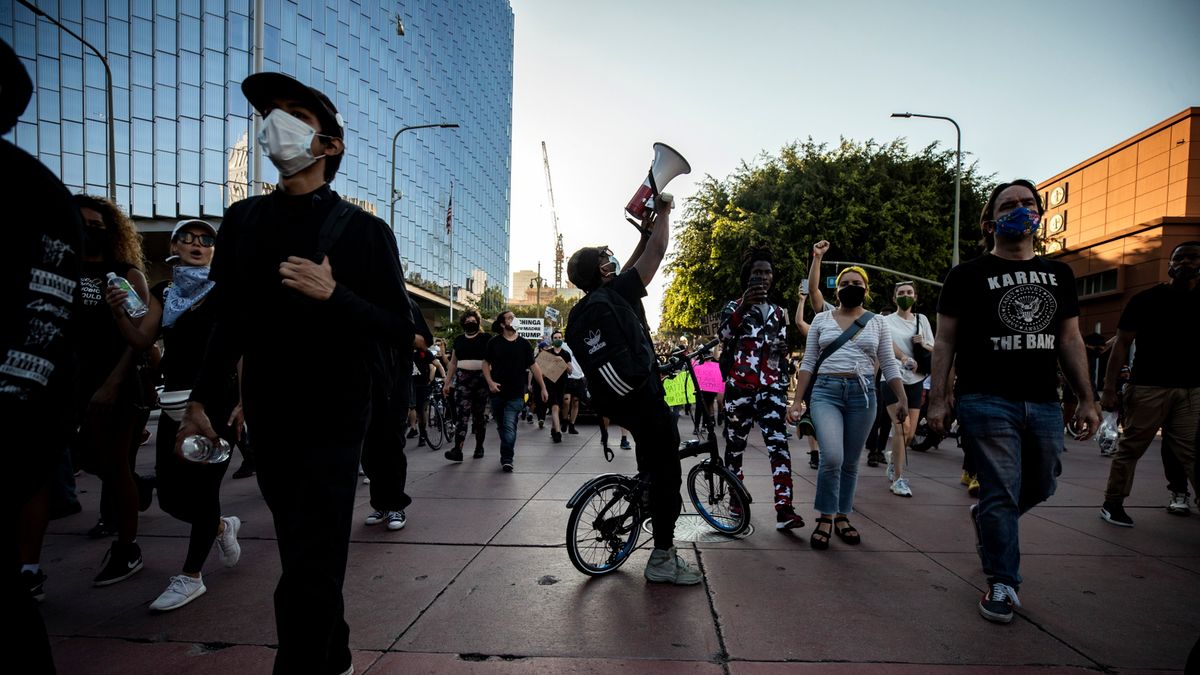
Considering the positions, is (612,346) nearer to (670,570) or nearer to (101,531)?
(670,570)

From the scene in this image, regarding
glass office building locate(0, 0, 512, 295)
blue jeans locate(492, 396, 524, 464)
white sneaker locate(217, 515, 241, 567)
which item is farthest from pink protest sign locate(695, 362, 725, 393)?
glass office building locate(0, 0, 512, 295)

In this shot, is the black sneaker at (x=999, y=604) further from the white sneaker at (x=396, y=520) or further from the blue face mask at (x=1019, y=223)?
the white sneaker at (x=396, y=520)

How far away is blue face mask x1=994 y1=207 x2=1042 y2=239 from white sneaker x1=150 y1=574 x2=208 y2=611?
4.40 meters

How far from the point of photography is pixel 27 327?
1400 mm

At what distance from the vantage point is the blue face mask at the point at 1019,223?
321 cm

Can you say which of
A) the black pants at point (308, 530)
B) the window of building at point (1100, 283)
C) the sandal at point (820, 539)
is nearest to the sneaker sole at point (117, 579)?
the black pants at point (308, 530)

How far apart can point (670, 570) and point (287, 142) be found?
273 cm

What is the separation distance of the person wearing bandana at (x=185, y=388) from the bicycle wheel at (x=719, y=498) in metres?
2.87

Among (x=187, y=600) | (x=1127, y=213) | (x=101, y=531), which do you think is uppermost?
(x=1127, y=213)

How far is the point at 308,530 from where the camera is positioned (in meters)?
1.85

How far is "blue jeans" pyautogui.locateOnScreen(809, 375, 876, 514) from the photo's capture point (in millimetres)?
4355

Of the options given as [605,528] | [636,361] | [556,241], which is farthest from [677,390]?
[556,241]

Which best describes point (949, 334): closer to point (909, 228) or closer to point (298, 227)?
point (298, 227)

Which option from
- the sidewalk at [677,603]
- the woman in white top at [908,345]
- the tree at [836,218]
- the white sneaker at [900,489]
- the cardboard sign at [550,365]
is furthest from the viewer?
the tree at [836,218]
